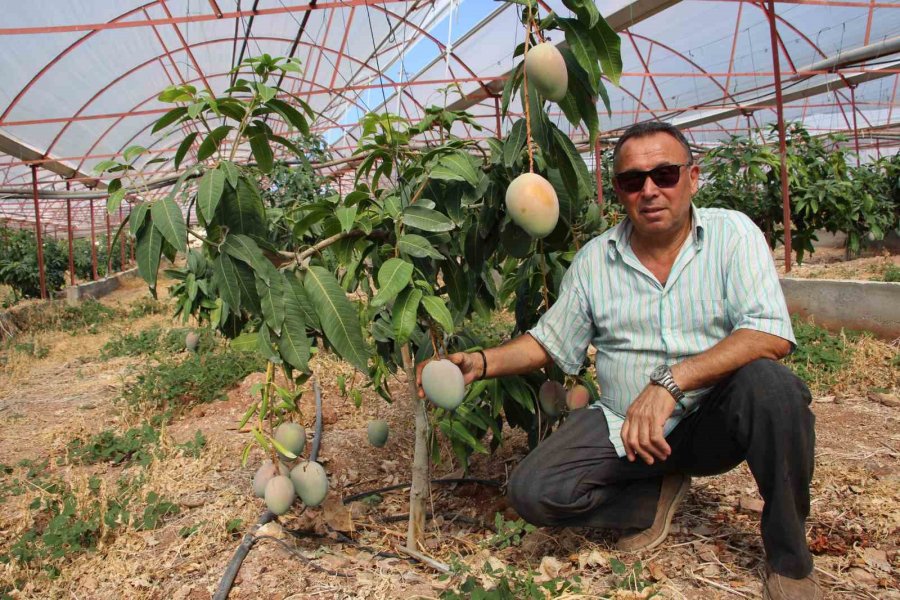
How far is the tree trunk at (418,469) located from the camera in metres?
1.64

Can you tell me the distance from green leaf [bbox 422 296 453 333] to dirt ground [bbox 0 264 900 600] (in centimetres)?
63

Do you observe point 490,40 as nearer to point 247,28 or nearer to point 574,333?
point 247,28

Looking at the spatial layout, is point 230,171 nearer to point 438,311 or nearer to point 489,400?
point 438,311

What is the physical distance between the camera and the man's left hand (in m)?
1.38

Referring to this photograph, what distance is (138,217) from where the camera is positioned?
1.27 meters

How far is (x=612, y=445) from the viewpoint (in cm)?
157

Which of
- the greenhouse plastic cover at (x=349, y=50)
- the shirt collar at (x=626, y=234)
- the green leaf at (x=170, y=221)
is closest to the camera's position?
the green leaf at (x=170, y=221)

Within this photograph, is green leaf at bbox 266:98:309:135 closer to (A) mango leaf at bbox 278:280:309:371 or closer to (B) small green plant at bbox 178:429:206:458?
(A) mango leaf at bbox 278:280:309:371

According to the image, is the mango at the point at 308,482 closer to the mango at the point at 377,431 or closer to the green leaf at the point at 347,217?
the mango at the point at 377,431

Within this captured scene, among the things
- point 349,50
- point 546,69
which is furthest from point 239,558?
point 349,50

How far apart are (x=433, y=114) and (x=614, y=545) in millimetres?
1244

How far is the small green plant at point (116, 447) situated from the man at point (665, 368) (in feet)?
6.24

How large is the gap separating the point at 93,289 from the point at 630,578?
421 inches

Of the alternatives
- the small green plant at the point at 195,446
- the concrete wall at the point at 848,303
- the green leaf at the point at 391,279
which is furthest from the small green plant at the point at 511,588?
the concrete wall at the point at 848,303
